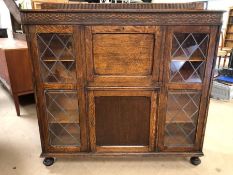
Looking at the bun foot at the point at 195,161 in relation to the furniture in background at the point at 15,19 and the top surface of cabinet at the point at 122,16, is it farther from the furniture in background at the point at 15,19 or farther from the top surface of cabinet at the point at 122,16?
the furniture in background at the point at 15,19

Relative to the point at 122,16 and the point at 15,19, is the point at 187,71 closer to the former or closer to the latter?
the point at 122,16

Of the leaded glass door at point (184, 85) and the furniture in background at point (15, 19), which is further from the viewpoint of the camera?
the furniture in background at point (15, 19)

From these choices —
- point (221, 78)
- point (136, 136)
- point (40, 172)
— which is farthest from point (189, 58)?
point (221, 78)

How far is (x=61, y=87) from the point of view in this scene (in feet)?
4.86

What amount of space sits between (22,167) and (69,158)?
0.38 m

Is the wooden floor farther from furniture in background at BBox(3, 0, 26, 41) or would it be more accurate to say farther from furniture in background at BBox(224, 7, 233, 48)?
furniture in background at BBox(224, 7, 233, 48)

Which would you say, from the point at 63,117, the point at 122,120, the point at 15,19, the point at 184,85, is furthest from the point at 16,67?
the point at 184,85

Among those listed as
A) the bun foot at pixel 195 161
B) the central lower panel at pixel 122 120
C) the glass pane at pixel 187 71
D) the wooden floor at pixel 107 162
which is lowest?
the wooden floor at pixel 107 162

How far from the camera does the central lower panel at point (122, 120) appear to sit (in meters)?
1.53

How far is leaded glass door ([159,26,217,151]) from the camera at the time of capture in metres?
1.39

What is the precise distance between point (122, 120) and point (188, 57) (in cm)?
68

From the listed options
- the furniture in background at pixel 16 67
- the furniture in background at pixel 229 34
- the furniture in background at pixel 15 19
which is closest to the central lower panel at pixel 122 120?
the furniture in background at pixel 16 67

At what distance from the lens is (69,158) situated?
69.6 inches

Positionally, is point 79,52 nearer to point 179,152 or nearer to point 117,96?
point 117,96
